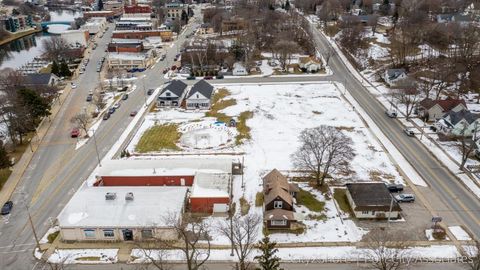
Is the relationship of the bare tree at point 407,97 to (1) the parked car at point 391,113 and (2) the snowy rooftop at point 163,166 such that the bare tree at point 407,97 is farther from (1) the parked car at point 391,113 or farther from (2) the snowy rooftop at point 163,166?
(2) the snowy rooftop at point 163,166

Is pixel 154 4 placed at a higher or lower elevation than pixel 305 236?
higher

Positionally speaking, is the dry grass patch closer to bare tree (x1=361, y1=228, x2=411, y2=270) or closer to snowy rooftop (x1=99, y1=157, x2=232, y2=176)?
snowy rooftop (x1=99, y1=157, x2=232, y2=176)

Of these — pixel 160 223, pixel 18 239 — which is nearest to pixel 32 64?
pixel 18 239

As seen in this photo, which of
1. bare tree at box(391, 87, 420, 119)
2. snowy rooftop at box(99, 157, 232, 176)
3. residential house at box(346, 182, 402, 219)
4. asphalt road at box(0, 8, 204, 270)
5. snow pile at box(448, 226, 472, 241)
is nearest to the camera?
snow pile at box(448, 226, 472, 241)

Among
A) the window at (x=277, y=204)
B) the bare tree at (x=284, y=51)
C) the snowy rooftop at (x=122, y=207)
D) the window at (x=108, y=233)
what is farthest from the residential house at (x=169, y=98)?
the window at (x=108, y=233)

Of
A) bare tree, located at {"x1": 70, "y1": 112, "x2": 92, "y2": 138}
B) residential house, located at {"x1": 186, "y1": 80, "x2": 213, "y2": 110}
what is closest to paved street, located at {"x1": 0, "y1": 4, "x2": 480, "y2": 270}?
bare tree, located at {"x1": 70, "y1": 112, "x2": 92, "y2": 138}

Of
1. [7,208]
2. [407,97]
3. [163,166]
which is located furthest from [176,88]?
[407,97]

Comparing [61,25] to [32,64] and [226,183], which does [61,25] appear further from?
[226,183]

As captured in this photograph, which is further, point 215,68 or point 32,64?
point 32,64

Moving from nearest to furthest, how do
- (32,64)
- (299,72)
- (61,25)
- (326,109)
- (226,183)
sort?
(226,183), (326,109), (299,72), (32,64), (61,25)
